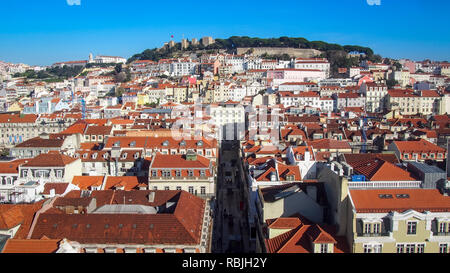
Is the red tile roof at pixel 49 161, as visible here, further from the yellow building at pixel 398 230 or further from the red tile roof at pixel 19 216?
the yellow building at pixel 398 230

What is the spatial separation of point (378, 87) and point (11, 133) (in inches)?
2764

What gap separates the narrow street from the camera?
25.4 m

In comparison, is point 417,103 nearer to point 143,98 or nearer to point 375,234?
point 143,98

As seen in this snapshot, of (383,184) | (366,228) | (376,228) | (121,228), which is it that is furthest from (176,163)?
(376,228)

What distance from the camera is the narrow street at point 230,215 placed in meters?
25.4

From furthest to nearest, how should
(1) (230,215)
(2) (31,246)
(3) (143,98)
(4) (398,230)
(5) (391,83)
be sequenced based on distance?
(5) (391,83) → (3) (143,98) → (1) (230,215) → (4) (398,230) → (2) (31,246)

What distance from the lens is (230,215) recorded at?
101 ft

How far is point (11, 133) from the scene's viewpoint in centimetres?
6328

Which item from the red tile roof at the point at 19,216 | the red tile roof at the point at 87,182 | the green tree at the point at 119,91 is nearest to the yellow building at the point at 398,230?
the red tile roof at the point at 19,216

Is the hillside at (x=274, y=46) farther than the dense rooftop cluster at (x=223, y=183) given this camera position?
Yes

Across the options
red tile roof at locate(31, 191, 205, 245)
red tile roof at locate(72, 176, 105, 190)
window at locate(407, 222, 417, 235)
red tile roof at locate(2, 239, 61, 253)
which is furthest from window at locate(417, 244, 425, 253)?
red tile roof at locate(72, 176, 105, 190)

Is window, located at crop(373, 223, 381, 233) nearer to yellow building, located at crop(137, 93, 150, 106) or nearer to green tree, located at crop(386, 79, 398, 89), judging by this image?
yellow building, located at crop(137, 93, 150, 106)
